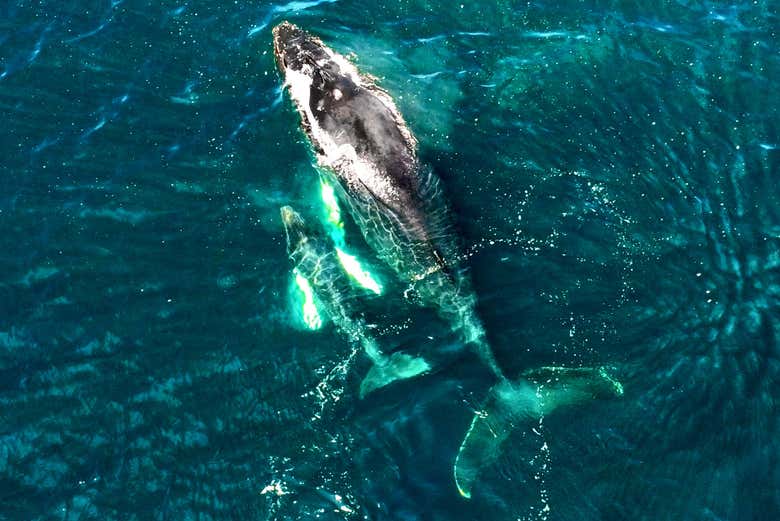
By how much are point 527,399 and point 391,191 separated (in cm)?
661

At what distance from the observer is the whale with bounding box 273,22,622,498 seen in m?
15.2

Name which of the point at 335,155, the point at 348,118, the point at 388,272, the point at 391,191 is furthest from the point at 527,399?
the point at 348,118

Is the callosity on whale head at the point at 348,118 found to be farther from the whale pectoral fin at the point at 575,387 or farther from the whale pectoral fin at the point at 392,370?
the whale pectoral fin at the point at 575,387

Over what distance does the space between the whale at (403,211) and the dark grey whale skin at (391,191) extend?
0.09 feet

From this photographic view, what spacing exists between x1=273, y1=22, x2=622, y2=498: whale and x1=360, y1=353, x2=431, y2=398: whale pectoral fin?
1.29 m

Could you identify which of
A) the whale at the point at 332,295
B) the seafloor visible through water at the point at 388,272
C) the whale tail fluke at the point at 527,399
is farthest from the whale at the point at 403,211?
the whale at the point at 332,295

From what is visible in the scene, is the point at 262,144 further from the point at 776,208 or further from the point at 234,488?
the point at 776,208

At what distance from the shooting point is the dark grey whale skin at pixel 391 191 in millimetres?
16969

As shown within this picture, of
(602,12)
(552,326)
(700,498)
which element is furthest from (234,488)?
(602,12)

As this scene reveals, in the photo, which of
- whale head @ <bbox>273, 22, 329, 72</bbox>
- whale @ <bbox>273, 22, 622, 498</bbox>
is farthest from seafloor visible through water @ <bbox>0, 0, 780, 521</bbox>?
whale head @ <bbox>273, 22, 329, 72</bbox>

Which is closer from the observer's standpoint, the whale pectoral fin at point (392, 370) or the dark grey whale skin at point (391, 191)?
the whale pectoral fin at point (392, 370)

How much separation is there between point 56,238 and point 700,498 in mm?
17502

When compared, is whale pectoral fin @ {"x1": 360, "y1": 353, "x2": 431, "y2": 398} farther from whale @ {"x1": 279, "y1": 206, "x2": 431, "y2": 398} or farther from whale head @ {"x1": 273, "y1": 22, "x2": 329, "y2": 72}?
whale head @ {"x1": 273, "y1": 22, "x2": 329, "y2": 72}

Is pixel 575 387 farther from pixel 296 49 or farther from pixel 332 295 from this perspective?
pixel 296 49
